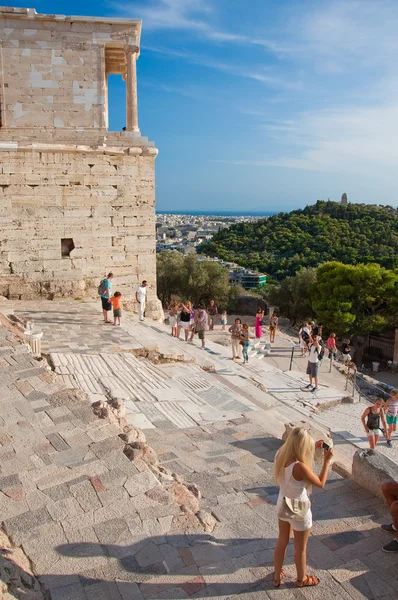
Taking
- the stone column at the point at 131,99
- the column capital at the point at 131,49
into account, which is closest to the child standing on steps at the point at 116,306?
the stone column at the point at 131,99

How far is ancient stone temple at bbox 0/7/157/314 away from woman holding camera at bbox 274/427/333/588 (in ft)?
35.5

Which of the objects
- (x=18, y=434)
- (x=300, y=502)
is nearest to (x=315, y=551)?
(x=300, y=502)

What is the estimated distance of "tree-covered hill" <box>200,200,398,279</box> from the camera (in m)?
51.7

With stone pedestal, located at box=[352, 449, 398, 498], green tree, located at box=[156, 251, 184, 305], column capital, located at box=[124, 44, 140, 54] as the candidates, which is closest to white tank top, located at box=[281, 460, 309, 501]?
stone pedestal, located at box=[352, 449, 398, 498]

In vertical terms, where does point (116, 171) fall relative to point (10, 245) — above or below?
above

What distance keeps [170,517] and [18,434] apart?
1.88m

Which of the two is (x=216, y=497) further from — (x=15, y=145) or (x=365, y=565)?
(x=15, y=145)

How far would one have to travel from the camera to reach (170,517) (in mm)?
3936

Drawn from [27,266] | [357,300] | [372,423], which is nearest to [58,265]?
[27,266]

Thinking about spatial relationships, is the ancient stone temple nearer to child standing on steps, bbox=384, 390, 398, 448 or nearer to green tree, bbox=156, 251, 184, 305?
child standing on steps, bbox=384, 390, 398, 448

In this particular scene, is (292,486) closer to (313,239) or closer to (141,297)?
(141,297)

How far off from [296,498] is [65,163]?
1135cm

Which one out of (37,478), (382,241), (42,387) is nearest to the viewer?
(37,478)

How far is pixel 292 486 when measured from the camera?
341 cm
